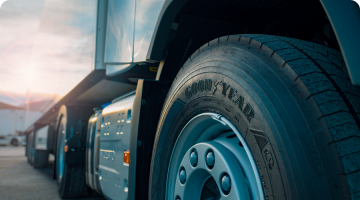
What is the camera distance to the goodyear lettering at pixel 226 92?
0.98m

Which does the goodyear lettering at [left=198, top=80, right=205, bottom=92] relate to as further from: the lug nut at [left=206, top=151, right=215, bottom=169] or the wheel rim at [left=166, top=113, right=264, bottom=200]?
the lug nut at [left=206, top=151, right=215, bottom=169]

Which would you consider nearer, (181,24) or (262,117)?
(262,117)

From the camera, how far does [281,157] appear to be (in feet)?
2.70

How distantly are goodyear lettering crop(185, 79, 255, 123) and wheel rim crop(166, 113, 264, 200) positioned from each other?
9cm

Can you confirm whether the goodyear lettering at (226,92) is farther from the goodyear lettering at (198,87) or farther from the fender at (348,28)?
the fender at (348,28)

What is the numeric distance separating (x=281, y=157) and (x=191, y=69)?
70cm

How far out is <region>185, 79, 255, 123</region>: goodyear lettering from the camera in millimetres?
978

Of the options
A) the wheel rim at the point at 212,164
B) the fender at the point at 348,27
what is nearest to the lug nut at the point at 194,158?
the wheel rim at the point at 212,164

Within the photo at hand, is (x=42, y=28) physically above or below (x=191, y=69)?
above

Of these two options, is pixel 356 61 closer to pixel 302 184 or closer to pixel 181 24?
pixel 302 184

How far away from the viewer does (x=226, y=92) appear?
1107mm

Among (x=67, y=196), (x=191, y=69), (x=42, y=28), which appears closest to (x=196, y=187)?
(x=191, y=69)

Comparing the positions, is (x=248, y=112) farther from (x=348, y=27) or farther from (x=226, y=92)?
(x=348, y=27)

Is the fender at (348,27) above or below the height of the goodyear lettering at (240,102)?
above
